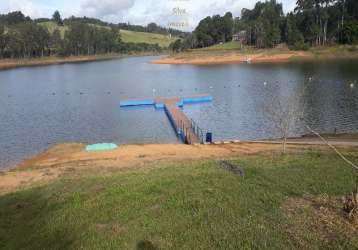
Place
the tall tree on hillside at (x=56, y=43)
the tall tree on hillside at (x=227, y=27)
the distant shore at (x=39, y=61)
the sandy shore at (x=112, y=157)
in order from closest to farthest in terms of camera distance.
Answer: the sandy shore at (x=112, y=157)
the distant shore at (x=39, y=61)
the tall tree on hillside at (x=227, y=27)
the tall tree on hillside at (x=56, y=43)

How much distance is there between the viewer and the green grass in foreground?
27.2 ft

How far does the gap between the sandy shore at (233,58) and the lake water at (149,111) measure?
1594 inches

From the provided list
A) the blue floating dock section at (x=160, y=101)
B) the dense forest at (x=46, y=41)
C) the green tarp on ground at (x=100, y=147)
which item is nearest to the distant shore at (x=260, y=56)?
the dense forest at (x=46, y=41)

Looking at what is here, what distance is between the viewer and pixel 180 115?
41719 millimetres

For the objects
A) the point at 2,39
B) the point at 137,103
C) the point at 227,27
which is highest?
the point at 227,27

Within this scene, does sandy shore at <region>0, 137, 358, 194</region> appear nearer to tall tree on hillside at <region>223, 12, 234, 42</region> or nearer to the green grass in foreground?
the green grass in foreground

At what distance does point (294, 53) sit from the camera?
4513 inches

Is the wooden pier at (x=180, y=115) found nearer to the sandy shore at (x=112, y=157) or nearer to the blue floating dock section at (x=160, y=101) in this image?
the blue floating dock section at (x=160, y=101)

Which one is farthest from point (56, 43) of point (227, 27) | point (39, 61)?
point (227, 27)

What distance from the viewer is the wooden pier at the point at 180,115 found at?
105 ft

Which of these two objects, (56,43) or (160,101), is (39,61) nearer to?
(56,43)

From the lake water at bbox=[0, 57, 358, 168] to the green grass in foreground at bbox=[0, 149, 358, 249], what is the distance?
61.0ft

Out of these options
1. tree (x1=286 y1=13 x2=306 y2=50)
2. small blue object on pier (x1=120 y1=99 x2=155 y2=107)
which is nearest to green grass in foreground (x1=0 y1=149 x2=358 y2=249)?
small blue object on pier (x1=120 y1=99 x2=155 y2=107)

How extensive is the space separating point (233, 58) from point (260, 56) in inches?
350
